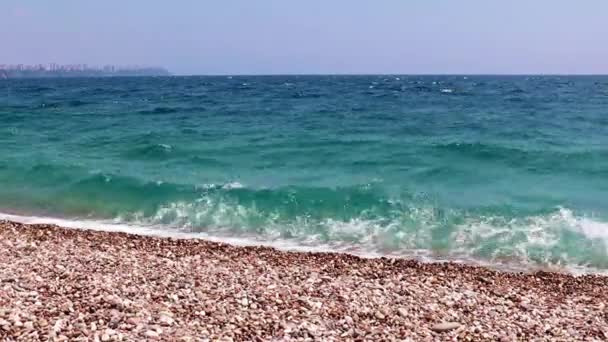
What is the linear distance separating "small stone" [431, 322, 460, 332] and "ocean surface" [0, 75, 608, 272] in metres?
4.48

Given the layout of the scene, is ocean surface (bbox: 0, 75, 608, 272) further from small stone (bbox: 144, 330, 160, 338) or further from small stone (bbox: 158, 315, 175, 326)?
small stone (bbox: 144, 330, 160, 338)

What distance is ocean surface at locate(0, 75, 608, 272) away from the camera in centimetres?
1334

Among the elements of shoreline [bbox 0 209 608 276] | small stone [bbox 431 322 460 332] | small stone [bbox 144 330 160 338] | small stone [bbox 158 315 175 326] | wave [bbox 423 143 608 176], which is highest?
wave [bbox 423 143 608 176]

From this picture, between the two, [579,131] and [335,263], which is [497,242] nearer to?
[335,263]

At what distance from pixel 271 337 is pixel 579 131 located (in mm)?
26638

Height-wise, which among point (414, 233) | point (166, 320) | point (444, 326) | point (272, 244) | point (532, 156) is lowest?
point (272, 244)

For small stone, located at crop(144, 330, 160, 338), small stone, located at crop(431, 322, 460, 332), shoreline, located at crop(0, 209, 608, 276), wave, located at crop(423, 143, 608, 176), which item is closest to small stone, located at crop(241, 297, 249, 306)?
small stone, located at crop(144, 330, 160, 338)

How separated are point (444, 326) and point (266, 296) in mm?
2549

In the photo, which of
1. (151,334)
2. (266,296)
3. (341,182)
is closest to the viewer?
(151,334)

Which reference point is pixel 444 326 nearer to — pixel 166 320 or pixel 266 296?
pixel 266 296

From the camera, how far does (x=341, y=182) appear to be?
18.2m

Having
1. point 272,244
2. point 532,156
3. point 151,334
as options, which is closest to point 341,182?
point 272,244

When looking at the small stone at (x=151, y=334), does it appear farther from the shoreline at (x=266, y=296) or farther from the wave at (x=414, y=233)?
the wave at (x=414, y=233)

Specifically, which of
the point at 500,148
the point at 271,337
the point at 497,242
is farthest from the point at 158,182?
the point at 500,148
